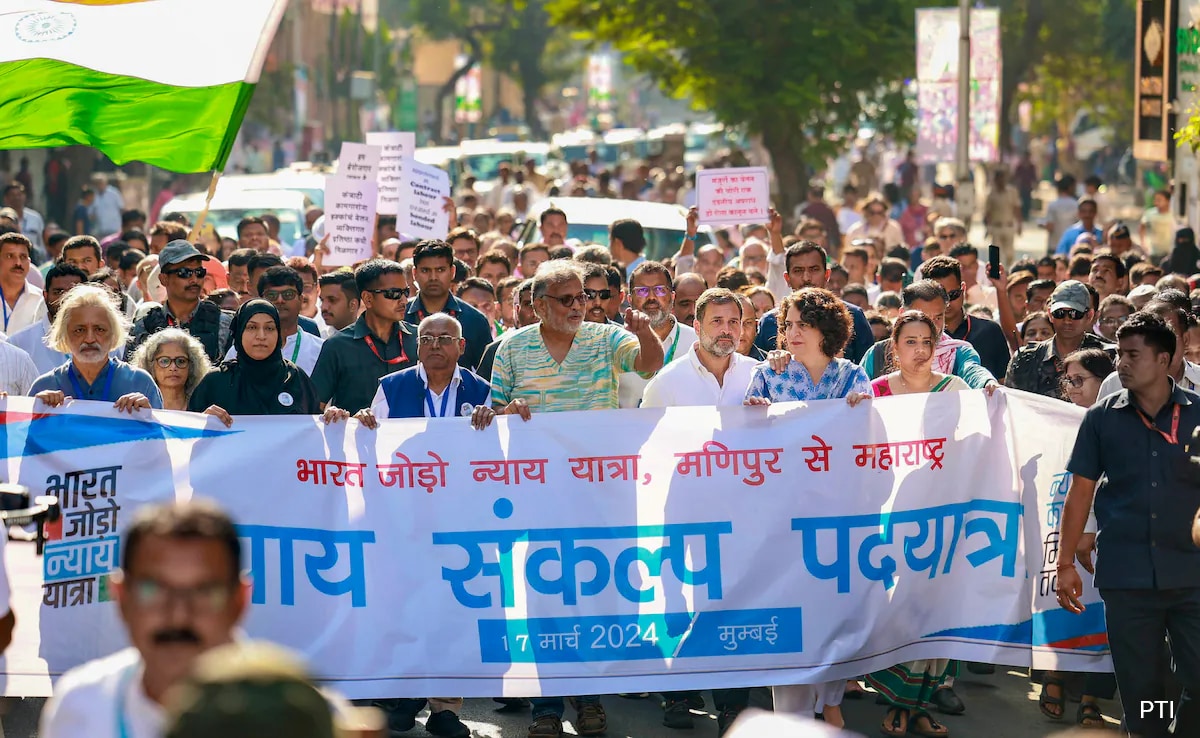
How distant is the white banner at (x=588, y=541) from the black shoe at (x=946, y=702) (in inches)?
27.1

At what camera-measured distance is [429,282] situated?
9.48 meters

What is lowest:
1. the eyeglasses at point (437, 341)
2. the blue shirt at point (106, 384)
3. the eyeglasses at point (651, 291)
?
the blue shirt at point (106, 384)

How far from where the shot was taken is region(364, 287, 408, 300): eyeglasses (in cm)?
858

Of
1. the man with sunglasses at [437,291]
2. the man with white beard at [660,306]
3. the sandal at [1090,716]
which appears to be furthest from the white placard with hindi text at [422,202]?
the sandal at [1090,716]

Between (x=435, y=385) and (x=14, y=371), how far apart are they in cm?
207

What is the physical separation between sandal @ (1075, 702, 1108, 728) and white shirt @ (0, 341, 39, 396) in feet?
15.9

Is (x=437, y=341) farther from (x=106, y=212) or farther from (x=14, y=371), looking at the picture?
(x=106, y=212)

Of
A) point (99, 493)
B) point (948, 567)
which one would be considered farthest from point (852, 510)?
point (99, 493)

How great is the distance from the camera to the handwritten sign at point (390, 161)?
47.0ft

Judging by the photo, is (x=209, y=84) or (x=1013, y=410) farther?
(x=209, y=84)

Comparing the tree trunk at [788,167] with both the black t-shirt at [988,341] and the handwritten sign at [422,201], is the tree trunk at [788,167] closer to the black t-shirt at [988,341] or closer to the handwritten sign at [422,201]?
the handwritten sign at [422,201]

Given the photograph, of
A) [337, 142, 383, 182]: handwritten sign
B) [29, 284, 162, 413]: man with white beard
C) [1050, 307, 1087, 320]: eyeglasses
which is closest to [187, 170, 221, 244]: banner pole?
[29, 284, 162, 413]: man with white beard

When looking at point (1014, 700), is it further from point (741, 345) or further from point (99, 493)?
point (99, 493)

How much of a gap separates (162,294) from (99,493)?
4.11 metres
